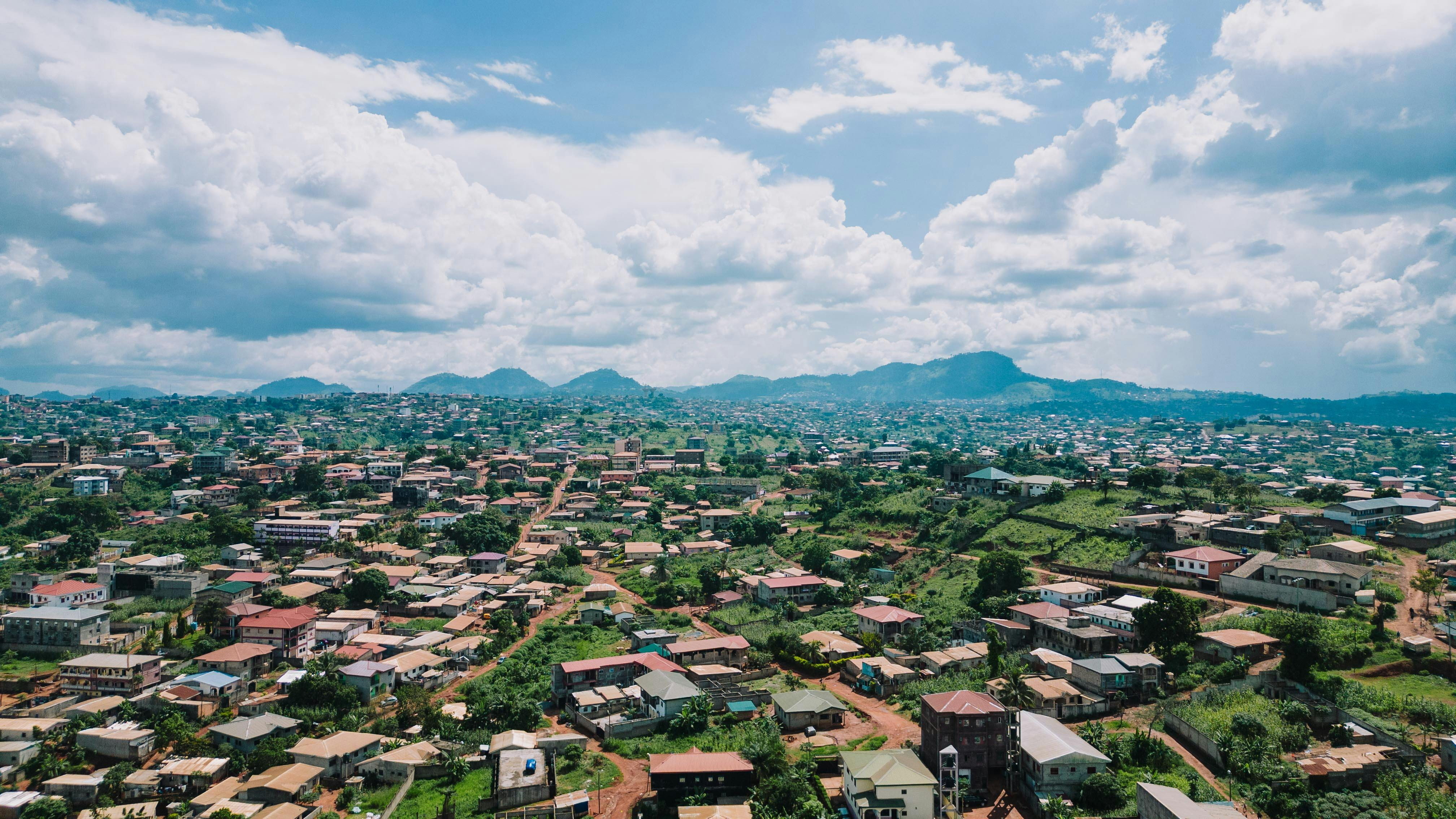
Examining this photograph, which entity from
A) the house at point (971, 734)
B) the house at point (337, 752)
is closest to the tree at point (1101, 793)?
the house at point (971, 734)

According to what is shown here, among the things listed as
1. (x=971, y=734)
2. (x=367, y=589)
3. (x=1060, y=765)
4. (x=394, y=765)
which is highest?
(x=971, y=734)

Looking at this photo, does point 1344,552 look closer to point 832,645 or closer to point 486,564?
point 832,645

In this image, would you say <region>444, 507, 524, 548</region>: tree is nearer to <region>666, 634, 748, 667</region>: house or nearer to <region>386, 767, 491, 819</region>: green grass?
<region>666, 634, 748, 667</region>: house

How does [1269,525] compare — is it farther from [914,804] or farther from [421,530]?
[421,530]

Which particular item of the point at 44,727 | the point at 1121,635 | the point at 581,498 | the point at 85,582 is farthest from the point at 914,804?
the point at 581,498

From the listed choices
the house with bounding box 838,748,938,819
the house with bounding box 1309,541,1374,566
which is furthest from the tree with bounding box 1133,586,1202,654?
the house with bounding box 838,748,938,819

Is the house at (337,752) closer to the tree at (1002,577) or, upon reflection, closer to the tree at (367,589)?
the tree at (367,589)

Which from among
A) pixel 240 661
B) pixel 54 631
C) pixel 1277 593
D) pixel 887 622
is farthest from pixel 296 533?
pixel 1277 593

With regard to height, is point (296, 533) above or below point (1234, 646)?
below
